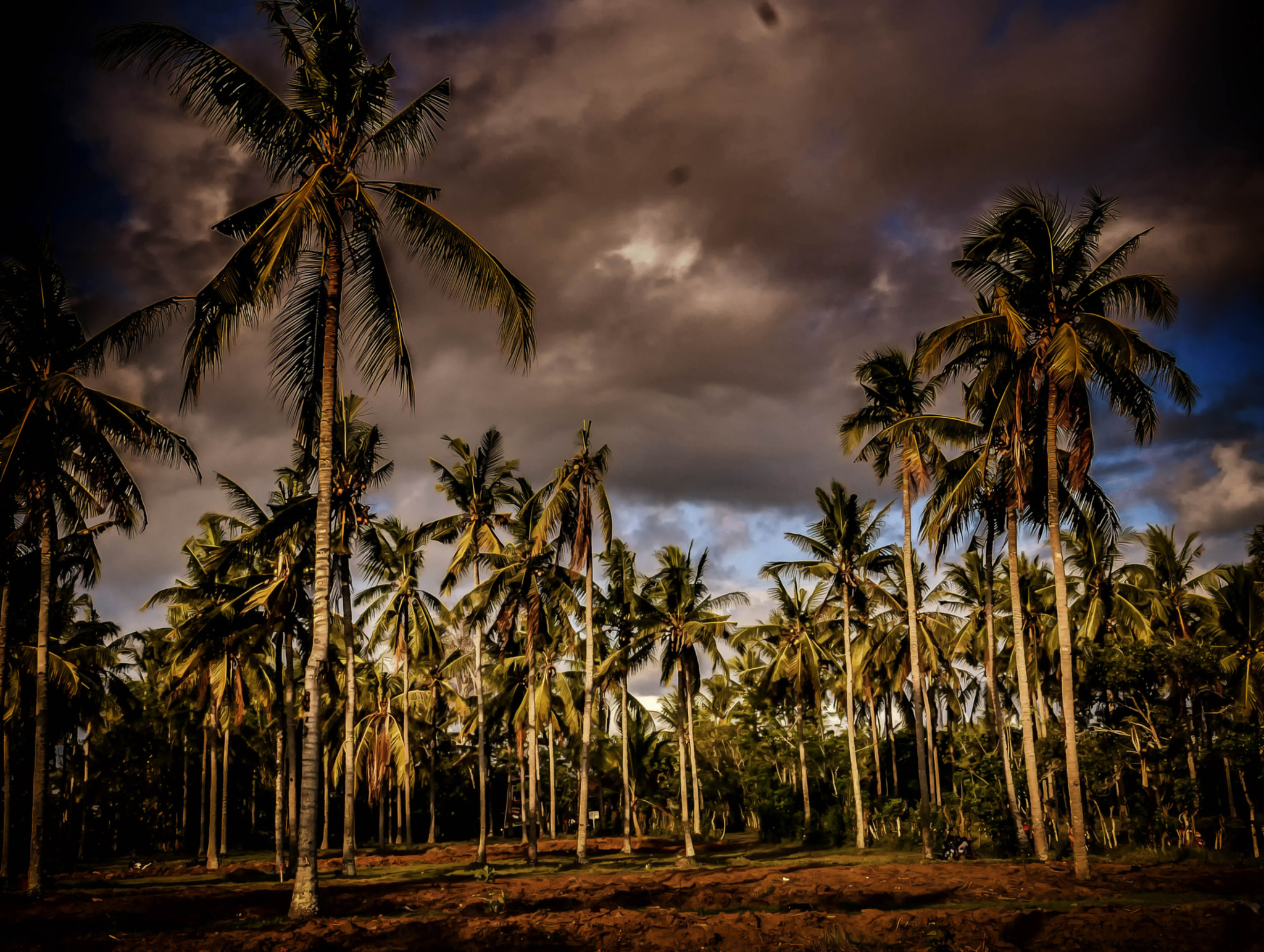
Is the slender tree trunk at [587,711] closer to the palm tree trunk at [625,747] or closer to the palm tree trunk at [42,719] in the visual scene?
the palm tree trunk at [625,747]

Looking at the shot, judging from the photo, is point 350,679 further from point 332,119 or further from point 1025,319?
point 1025,319

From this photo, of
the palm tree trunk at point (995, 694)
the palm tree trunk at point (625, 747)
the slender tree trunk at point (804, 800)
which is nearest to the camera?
the palm tree trunk at point (995, 694)

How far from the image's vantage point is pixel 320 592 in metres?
13.3

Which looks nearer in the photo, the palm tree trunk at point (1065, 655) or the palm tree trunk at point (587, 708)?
the palm tree trunk at point (1065, 655)

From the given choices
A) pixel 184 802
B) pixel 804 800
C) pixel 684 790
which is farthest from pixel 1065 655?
pixel 184 802

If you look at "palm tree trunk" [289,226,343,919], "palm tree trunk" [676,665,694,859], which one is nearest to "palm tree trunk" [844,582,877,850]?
"palm tree trunk" [676,665,694,859]

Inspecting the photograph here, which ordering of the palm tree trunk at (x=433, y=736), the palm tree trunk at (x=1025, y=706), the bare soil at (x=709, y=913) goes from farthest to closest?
the palm tree trunk at (x=433, y=736) → the palm tree trunk at (x=1025, y=706) → the bare soil at (x=709, y=913)

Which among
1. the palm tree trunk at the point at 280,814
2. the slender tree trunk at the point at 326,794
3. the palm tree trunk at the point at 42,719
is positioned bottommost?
the slender tree trunk at the point at 326,794

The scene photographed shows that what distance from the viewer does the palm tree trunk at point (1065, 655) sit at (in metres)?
16.2

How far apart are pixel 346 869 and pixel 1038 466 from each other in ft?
70.5

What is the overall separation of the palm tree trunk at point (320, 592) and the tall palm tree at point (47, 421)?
5.22 metres

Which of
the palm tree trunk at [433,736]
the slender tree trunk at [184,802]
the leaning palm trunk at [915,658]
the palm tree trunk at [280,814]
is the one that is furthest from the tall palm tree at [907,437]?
the slender tree trunk at [184,802]

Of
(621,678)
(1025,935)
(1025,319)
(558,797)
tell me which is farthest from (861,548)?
(558,797)

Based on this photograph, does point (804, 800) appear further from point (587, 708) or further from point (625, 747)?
point (587, 708)
